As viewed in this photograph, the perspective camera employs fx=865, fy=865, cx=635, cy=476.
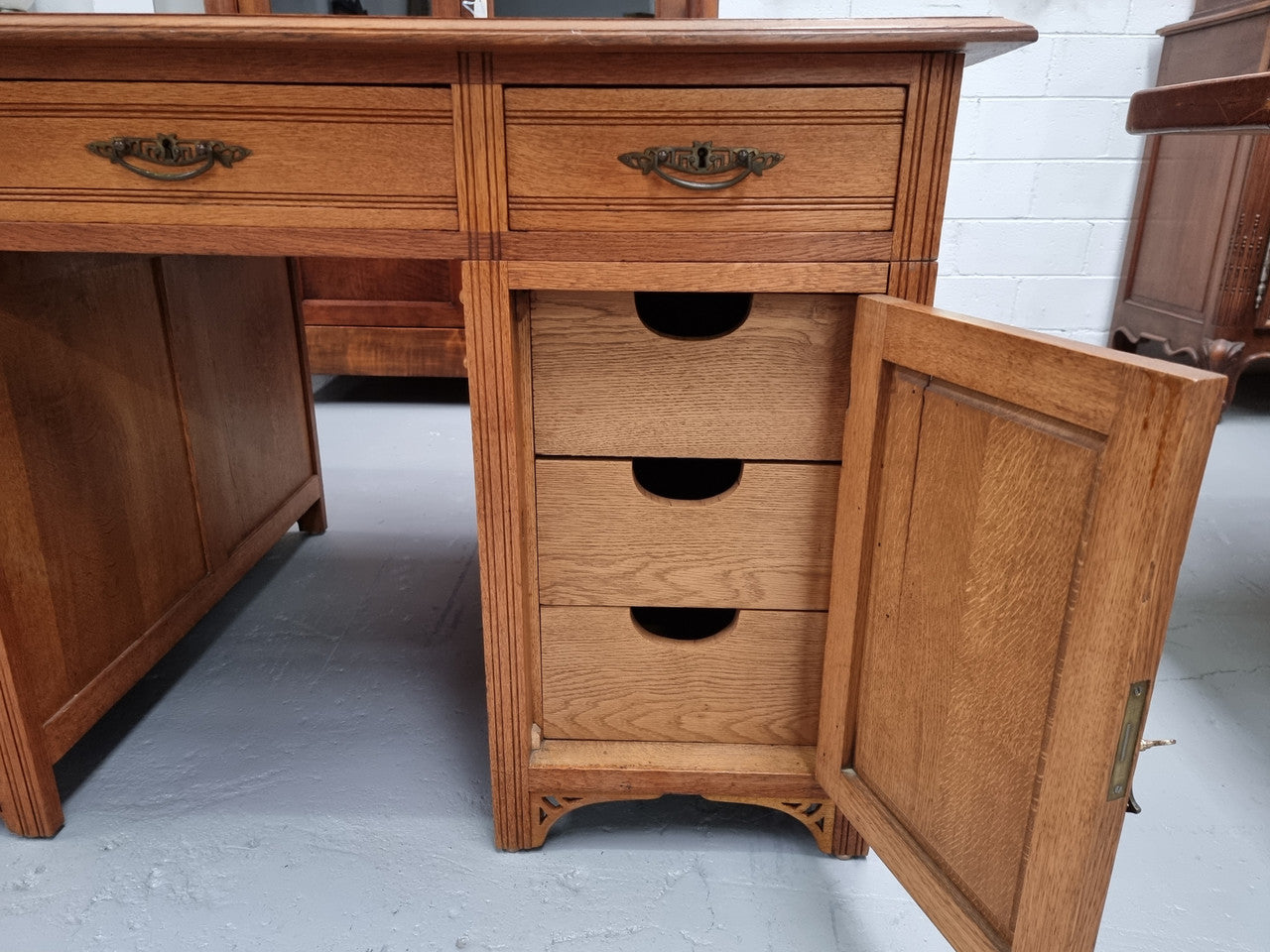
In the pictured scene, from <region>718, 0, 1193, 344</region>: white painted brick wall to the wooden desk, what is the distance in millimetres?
1794

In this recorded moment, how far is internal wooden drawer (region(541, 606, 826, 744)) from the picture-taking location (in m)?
0.93

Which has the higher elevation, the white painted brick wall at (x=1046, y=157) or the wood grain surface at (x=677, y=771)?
the white painted brick wall at (x=1046, y=157)

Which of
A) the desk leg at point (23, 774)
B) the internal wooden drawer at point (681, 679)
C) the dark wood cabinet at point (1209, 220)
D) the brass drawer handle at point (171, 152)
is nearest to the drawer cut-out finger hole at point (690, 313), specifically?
the internal wooden drawer at point (681, 679)

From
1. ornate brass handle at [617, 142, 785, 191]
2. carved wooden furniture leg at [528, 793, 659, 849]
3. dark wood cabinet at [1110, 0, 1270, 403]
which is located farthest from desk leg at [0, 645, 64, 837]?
dark wood cabinet at [1110, 0, 1270, 403]

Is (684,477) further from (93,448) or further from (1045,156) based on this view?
(1045,156)

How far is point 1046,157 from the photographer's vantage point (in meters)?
2.36

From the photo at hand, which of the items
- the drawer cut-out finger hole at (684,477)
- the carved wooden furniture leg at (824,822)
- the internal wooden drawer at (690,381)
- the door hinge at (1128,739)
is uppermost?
the internal wooden drawer at (690,381)

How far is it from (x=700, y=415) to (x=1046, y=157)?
6.59ft

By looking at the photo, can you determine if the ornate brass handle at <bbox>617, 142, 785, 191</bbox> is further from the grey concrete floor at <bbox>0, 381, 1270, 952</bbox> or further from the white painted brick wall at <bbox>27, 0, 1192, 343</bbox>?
the white painted brick wall at <bbox>27, 0, 1192, 343</bbox>

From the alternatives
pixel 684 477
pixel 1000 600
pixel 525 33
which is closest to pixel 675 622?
pixel 684 477

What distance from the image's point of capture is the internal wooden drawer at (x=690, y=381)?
828 millimetres

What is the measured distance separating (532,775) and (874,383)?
1.80 feet

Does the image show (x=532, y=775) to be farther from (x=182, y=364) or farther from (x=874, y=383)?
(x=182, y=364)

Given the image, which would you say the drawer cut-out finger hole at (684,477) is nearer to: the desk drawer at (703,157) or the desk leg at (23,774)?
the desk drawer at (703,157)
